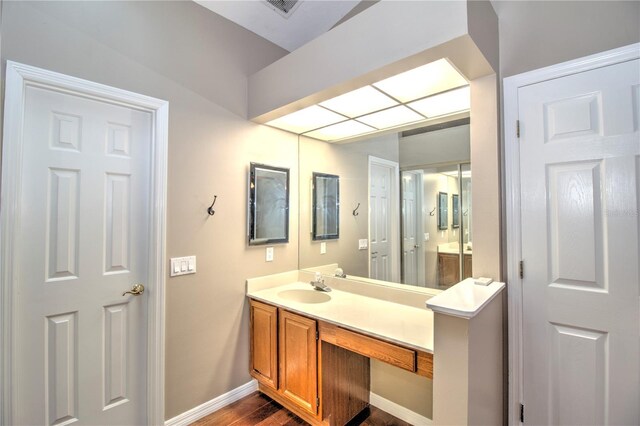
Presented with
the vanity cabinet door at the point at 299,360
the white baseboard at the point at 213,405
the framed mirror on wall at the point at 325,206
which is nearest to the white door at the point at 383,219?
the framed mirror on wall at the point at 325,206

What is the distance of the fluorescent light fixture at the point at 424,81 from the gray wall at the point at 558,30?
1.00ft

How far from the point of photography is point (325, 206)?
285 cm

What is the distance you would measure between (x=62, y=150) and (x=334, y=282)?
2.07m

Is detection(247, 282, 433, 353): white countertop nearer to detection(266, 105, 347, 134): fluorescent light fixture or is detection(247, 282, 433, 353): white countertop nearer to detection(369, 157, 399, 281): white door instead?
detection(369, 157, 399, 281): white door


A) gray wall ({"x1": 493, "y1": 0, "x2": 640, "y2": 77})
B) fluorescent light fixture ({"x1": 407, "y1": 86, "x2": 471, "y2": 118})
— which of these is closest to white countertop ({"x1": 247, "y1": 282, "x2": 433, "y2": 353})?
fluorescent light fixture ({"x1": 407, "y1": 86, "x2": 471, "y2": 118})

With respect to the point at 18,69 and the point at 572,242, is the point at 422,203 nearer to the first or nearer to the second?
the point at 572,242

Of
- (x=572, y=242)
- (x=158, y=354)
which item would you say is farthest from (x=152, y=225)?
(x=572, y=242)

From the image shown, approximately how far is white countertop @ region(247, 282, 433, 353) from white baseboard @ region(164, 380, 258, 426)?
2.46ft

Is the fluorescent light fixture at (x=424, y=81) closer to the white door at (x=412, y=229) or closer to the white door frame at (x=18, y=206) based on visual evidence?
the white door at (x=412, y=229)

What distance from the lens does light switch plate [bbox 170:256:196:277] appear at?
200 cm

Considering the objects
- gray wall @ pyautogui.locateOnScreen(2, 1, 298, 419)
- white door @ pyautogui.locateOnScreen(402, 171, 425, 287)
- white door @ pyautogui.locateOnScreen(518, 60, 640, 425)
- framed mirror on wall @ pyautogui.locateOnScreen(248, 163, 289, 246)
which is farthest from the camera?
framed mirror on wall @ pyautogui.locateOnScreen(248, 163, 289, 246)

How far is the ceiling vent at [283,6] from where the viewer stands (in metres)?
2.29

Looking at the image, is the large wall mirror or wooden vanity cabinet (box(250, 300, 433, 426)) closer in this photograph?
wooden vanity cabinet (box(250, 300, 433, 426))

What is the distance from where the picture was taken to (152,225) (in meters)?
1.90
